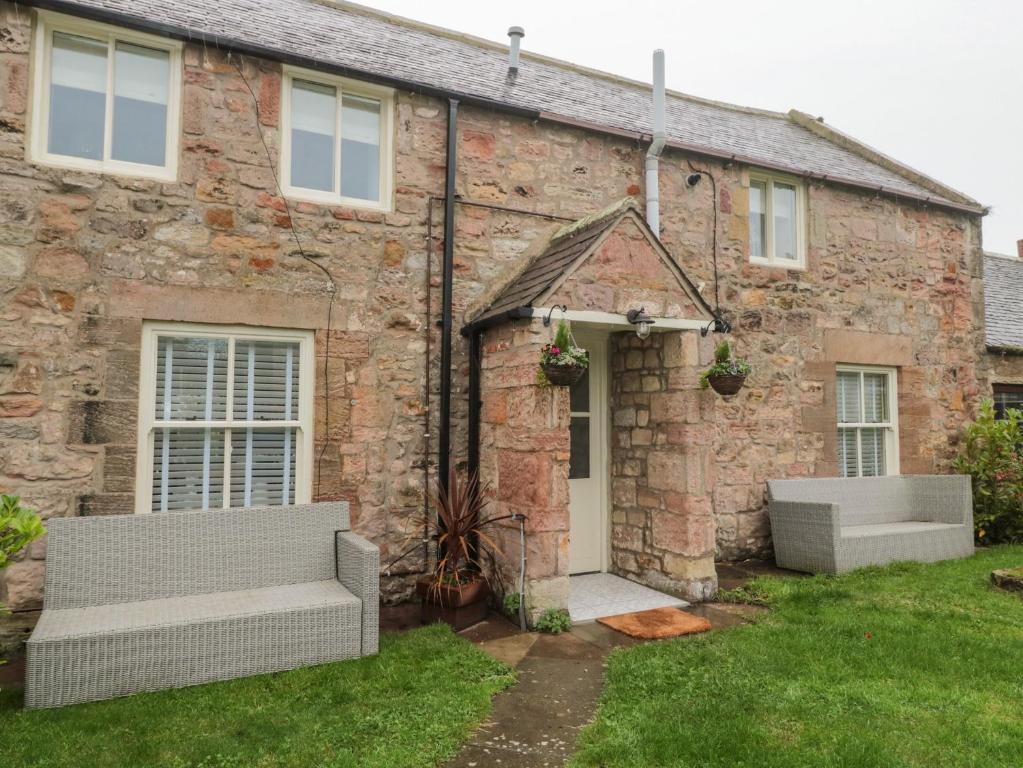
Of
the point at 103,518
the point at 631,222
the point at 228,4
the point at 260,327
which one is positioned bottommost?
the point at 103,518

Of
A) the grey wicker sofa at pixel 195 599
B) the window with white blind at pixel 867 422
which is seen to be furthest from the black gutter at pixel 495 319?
the window with white blind at pixel 867 422

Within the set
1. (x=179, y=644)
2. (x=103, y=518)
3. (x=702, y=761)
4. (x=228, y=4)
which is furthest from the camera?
(x=228, y=4)

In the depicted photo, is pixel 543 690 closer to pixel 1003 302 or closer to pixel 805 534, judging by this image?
pixel 805 534

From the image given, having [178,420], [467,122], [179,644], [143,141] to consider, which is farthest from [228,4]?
[179,644]

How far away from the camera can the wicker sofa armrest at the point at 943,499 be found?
7621 mm

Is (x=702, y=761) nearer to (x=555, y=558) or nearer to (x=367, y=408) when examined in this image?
(x=555, y=558)

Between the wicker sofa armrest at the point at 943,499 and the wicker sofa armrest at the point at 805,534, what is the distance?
6.74 feet

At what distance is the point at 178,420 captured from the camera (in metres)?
5.11

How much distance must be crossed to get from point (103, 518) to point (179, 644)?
3.38 ft

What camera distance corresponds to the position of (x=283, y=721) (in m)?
3.51

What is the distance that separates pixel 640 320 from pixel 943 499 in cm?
491

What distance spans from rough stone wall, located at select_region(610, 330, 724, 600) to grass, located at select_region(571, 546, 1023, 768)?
83 centimetres

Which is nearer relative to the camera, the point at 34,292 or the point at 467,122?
the point at 34,292

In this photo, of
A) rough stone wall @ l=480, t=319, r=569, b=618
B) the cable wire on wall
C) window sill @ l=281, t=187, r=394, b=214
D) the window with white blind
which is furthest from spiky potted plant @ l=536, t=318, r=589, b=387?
the window with white blind
